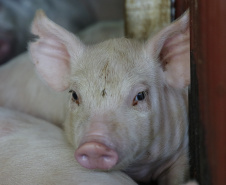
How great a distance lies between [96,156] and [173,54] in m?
0.74

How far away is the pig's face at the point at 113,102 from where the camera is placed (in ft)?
5.96

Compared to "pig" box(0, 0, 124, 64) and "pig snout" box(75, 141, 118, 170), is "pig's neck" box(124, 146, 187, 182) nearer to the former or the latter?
"pig snout" box(75, 141, 118, 170)

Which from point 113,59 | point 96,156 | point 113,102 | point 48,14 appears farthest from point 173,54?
point 48,14

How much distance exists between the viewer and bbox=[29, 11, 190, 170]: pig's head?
1840 millimetres

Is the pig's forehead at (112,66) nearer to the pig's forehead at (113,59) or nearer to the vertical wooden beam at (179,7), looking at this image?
the pig's forehead at (113,59)

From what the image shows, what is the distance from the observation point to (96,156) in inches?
69.5

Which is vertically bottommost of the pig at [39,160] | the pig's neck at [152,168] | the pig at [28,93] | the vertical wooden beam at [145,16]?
the pig's neck at [152,168]

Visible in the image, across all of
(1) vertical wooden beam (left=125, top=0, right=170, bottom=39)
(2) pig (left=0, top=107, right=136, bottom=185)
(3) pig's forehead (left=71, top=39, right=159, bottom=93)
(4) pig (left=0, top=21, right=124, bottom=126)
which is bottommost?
(2) pig (left=0, top=107, right=136, bottom=185)

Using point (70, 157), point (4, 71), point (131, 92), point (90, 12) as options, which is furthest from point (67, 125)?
point (90, 12)

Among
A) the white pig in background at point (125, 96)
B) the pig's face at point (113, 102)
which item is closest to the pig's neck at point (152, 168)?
the white pig in background at point (125, 96)

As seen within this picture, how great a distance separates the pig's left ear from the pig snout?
0.63m

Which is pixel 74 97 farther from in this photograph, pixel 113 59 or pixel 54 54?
pixel 54 54

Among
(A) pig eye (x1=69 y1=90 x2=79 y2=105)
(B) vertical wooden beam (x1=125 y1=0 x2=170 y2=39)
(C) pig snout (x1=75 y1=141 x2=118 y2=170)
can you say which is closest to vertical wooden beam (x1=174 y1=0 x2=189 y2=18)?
(B) vertical wooden beam (x1=125 y1=0 x2=170 y2=39)

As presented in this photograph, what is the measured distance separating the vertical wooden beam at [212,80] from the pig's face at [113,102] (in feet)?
1.11
